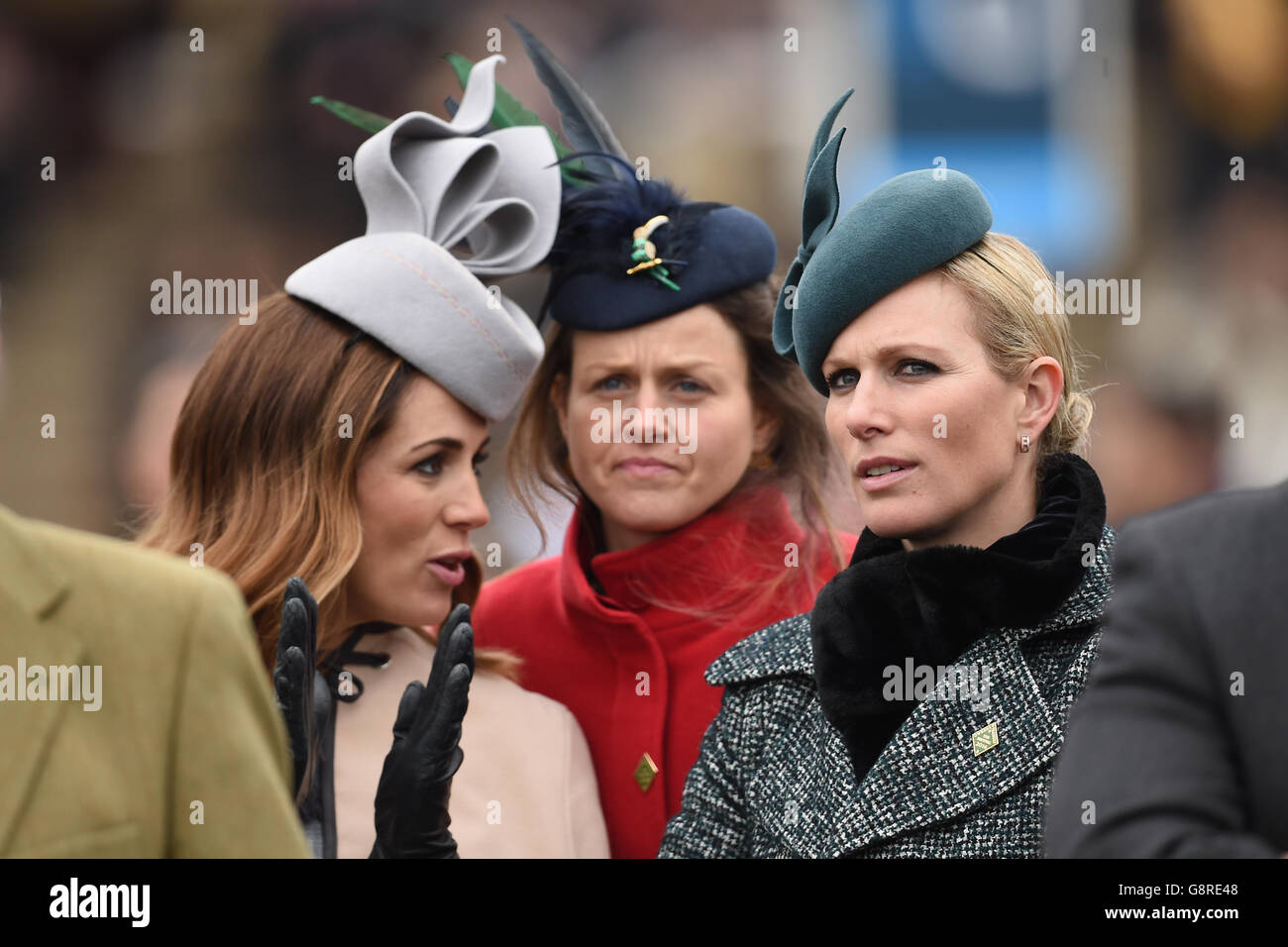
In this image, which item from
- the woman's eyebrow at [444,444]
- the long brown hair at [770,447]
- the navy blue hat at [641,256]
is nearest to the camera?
the woman's eyebrow at [444,444]

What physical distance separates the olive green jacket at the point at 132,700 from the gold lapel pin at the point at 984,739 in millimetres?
1355

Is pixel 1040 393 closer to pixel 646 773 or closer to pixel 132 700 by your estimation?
pixel 646 773

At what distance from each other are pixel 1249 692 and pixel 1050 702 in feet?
3.35

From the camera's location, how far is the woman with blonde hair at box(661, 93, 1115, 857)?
301 centimetres

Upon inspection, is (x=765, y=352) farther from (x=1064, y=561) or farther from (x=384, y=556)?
(x=1064, y=561)

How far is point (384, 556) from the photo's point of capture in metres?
3.89

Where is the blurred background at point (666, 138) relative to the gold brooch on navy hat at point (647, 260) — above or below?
above

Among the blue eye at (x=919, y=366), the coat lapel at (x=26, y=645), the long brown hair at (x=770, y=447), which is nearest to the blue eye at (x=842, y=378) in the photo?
the blue eye at (x=919, y=366)

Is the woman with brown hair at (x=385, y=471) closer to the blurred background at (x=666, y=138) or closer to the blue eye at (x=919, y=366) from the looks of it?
the blue eye at (x=919, y=366)

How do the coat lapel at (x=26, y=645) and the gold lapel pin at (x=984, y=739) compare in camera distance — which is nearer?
the coat lapel at (x=26, y=645)

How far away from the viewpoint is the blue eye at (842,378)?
329 cm

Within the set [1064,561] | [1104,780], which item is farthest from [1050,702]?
[1104,780]

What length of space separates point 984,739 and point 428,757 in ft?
3.48

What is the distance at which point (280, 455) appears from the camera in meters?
3.87
